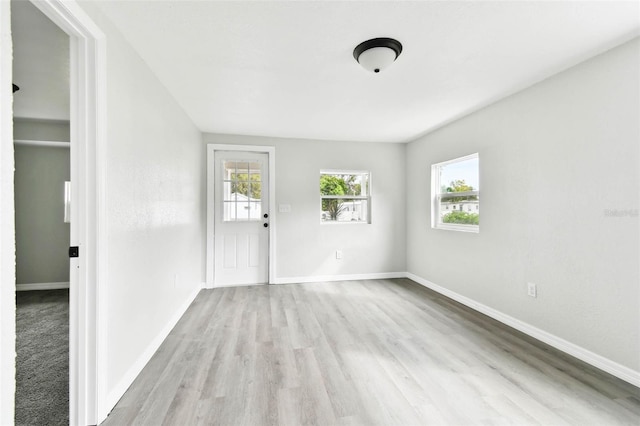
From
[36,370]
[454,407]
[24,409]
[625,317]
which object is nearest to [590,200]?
[625,317]

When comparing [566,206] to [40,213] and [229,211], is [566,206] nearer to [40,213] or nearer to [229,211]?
[229,211]

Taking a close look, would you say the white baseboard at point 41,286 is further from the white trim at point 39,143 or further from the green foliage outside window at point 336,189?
the green foliage outside window at point 336,189

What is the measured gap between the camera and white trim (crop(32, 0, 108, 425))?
1.44 meters

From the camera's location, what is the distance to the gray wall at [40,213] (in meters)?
3.85

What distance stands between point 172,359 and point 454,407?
198 cm

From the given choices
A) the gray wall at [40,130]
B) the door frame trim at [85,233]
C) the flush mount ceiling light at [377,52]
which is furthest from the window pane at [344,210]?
the gray wall at [40,130]

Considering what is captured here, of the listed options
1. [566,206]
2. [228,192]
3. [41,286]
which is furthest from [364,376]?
[41,286]

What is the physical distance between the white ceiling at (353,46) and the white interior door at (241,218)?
118cm

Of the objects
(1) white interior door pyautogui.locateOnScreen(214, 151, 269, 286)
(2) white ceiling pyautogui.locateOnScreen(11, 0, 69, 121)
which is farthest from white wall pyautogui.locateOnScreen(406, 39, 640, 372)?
(2) white ceiling pyautogui.locateOnScreen(11, 0, 69, 121)

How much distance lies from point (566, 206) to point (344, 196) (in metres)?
2.81

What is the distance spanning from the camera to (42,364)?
2000 millimetres

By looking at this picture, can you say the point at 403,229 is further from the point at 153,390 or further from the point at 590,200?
the point at 153,390

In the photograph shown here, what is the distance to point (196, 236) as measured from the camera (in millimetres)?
3709

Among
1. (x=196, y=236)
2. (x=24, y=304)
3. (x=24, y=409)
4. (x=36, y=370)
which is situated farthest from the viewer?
(x=196, y=236)
